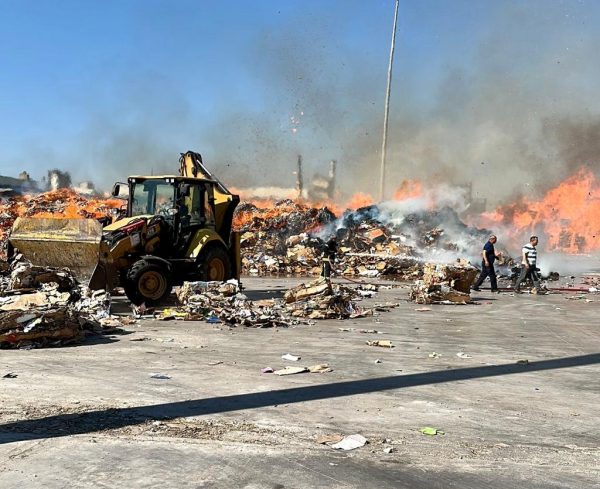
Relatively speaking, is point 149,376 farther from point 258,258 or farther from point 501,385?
point 258,258

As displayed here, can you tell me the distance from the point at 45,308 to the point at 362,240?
1853 centimetres

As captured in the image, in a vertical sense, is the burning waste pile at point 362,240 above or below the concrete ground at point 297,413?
above

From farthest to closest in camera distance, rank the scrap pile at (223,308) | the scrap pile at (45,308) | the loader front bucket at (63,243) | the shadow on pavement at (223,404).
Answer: the loader front bucket at (63,243)
the scrap pile at (223,308)
the scrap pile at (45,308)
the shadow on pavement at (223,404)

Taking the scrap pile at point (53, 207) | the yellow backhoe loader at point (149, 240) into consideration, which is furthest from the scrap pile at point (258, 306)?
the scrap pile at point (53, 207)

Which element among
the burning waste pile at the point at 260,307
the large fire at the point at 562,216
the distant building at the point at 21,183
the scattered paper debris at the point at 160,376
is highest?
the distant building at the point at 21,183

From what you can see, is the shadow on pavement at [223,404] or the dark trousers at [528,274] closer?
the shadow on pavement at [223,404]

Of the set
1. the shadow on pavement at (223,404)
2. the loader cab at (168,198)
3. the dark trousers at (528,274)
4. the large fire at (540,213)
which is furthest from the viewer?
the large fire at (540,213)

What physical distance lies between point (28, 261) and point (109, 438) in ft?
25.8

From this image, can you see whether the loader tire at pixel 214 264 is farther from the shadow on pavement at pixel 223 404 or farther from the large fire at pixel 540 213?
the large fire at pixel 540 213

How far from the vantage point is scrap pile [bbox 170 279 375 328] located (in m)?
10.0

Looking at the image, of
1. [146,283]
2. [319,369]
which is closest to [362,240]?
[146,283]

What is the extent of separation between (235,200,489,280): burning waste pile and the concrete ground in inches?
540

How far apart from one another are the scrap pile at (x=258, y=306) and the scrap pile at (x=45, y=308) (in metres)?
1.32

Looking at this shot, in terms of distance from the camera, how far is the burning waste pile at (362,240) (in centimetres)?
2256
